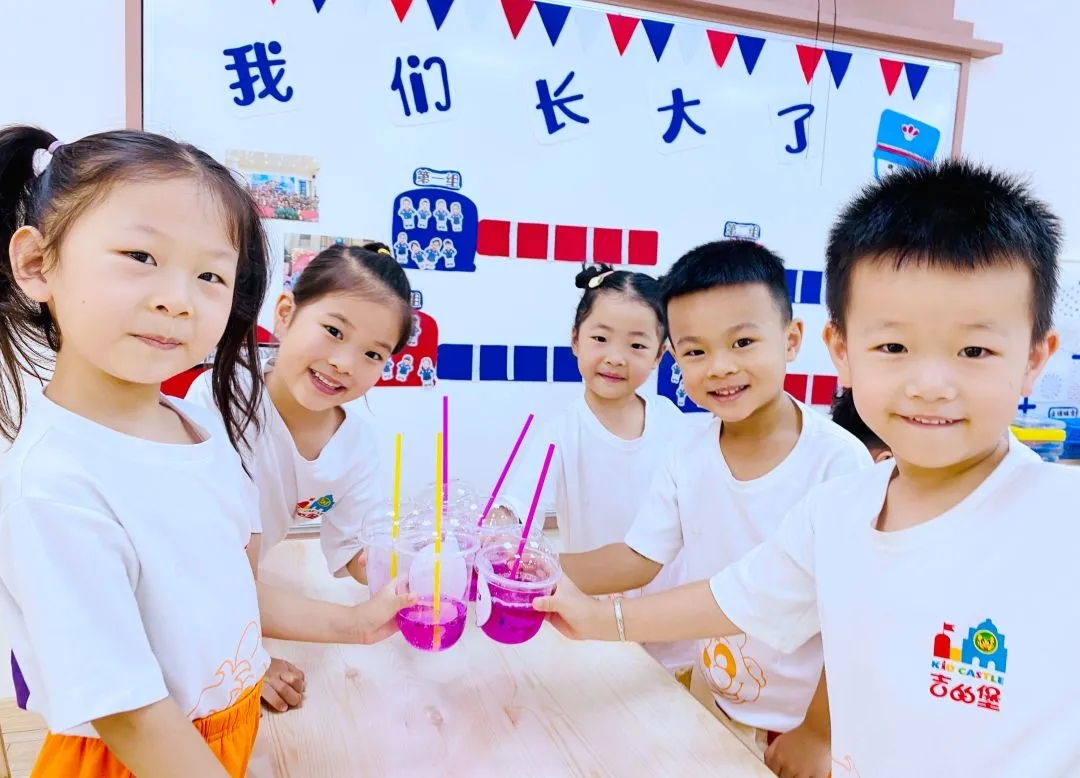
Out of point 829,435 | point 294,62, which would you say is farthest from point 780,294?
point 294,62

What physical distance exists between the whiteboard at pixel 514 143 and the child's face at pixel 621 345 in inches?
Result: 24.3

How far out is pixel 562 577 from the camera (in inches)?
40.6

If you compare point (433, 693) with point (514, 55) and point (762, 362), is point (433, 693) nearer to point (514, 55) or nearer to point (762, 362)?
point (762, 362)

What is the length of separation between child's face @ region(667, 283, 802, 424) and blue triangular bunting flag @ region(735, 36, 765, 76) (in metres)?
1.40

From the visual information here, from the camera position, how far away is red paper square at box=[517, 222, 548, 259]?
2199mm

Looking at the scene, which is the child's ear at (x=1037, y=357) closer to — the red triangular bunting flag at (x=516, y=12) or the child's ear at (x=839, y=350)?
the child's ear at (x=839, y=350)

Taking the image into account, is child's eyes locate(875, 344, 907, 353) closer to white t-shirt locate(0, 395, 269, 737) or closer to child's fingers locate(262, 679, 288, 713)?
white t-shirt locate(0, 395, 269, 737)

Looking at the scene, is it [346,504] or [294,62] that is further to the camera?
[294,62]

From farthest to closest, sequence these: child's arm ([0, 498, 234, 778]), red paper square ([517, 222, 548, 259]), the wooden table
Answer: red paper square ([517, 222, 548, 259]) < the wooden table < child's arm ([0, 498, 234, 778])

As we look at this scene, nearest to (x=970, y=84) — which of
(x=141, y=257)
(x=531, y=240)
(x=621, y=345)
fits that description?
(x=531, y=240)

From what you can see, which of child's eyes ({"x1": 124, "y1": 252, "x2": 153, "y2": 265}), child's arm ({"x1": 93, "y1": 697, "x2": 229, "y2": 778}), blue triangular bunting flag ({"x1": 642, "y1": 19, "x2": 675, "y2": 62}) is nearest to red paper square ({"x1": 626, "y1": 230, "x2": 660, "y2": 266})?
blue triangular bunting flag ({"x1": 642, "y1": 19, "x2": 675, "y2": 62})

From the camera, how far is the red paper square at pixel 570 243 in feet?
7.32

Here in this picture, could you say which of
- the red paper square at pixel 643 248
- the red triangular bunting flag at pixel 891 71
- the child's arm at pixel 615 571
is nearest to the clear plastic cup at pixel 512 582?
the child's arm at pixel 615 571

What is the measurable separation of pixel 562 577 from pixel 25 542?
633mm
